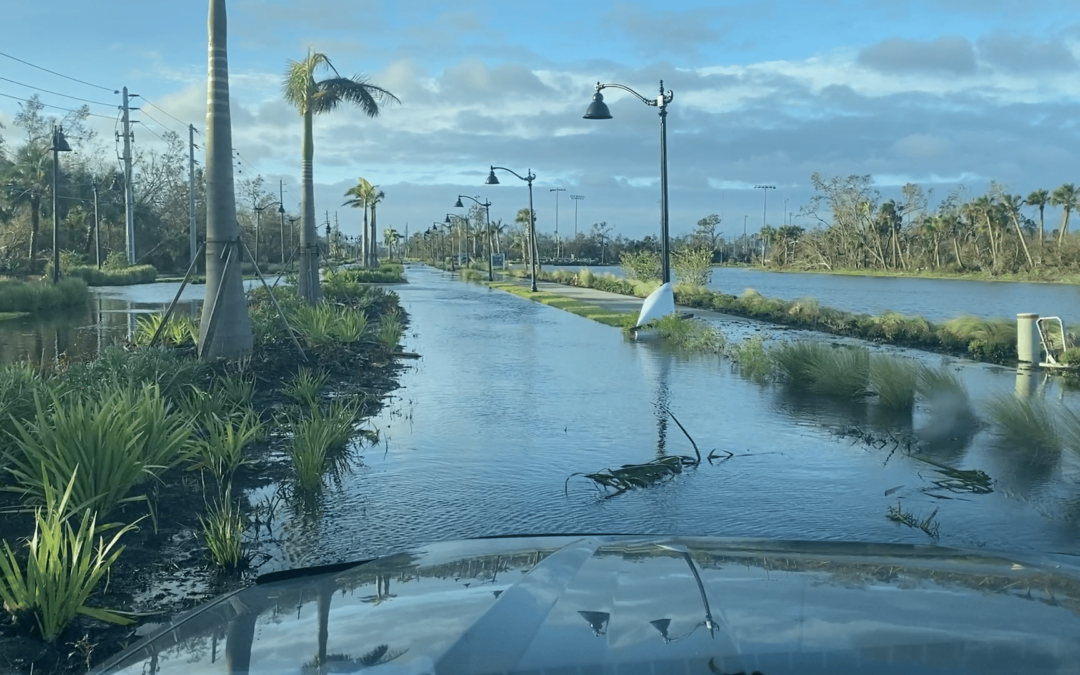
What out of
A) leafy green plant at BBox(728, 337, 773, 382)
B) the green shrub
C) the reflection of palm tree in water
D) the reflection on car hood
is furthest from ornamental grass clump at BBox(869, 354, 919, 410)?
the green shrub

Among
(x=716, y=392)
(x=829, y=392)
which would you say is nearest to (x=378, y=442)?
(x=716, y=392)

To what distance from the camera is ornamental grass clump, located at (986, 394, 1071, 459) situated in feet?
28.0

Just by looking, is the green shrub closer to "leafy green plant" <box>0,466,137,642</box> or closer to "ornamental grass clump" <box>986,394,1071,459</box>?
"ornamental grass clump" <box>986,394,1071,459</box>

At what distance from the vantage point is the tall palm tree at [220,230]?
1263cm

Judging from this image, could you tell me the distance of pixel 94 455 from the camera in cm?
612

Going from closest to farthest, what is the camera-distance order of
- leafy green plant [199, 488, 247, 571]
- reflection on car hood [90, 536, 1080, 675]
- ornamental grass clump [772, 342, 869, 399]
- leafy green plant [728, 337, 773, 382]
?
reflection on car hood [90, 536, 1080, 675]
leafy green plant [199, 488, 247, 571]
ornamental grass clump [772, 342, 869, 399]
leafy green plant [728, 337, 773, 382]

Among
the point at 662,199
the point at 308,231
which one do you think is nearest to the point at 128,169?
the point at 308,231

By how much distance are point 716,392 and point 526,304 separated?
2156 cm

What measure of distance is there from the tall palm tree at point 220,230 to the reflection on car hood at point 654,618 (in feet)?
32.3

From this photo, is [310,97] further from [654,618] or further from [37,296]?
[654,618]

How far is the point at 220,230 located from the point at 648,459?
7280 mm

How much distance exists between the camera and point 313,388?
1102 centimetres

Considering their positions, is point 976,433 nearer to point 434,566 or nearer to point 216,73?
point 434,566

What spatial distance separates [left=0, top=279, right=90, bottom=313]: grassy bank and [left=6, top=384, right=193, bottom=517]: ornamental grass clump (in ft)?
81.8
